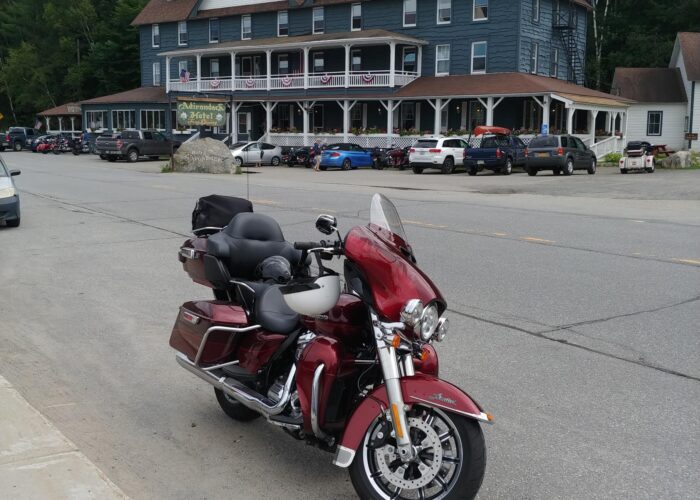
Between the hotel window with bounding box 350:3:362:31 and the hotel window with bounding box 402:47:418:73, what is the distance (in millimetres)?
3991

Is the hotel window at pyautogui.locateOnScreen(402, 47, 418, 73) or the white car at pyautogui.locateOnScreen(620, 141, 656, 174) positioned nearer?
the white car at pyautogui.locateOnScreen(620, 141, 656, 174)

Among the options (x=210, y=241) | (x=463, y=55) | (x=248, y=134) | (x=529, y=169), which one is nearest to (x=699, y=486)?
(x=210, y=241)

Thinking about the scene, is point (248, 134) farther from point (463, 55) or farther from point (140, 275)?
point (140, 275)

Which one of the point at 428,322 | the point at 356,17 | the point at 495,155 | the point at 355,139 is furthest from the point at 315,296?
the point at 356,17

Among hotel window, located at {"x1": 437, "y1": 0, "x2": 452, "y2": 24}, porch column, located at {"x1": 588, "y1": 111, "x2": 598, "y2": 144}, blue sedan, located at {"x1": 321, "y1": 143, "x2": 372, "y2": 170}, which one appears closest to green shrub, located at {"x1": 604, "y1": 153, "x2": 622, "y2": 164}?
porch column, located at {"x1": 588, "y1": 111, "x2": 598, "y2": 144}

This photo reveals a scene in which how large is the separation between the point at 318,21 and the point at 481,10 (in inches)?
462

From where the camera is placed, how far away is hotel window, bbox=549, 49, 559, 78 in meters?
45.6

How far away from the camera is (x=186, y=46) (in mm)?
57031

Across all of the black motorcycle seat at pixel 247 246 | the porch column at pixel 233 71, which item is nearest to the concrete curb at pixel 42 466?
the black motorcycle seat at pixel 247 246

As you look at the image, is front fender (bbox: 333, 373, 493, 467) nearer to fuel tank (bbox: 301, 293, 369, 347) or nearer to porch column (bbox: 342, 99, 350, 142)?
fuel tank (bbox: 301, 293, 369, 347)

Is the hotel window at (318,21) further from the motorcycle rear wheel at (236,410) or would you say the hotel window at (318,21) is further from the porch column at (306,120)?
the motorcycle rear wheel at (236,410)

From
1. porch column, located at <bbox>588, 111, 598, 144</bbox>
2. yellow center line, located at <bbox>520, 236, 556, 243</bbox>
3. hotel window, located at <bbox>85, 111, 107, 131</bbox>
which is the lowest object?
yellow center line, located at <bbox>520, 236, 556, 243</bbox>

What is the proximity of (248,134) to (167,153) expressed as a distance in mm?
6780

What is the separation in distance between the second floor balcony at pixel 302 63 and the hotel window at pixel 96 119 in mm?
9027
